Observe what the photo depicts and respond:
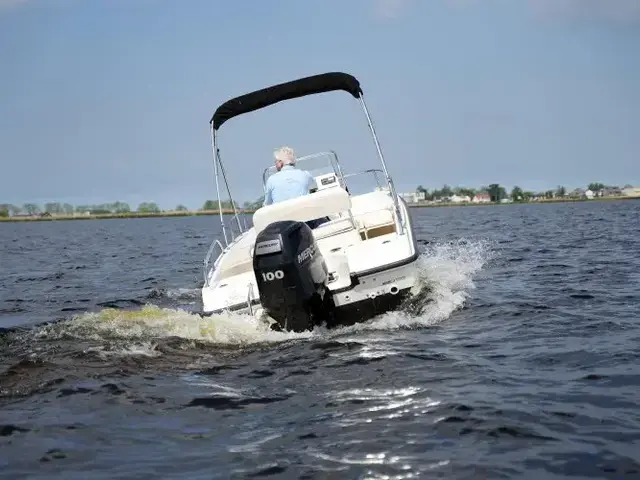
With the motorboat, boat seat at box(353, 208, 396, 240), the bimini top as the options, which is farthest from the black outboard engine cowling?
the bimini top

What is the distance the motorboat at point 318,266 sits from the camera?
23.2ft

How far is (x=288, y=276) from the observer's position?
699 centimetres

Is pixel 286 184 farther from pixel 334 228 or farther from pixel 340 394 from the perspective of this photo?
pixel 340 394

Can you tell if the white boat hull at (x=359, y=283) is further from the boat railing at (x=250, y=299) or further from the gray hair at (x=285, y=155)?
the gray hair at (x=285, y=155)

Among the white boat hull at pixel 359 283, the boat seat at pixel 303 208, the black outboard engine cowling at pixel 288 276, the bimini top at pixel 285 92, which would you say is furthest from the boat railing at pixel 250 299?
the bimini top at pixel 285 92

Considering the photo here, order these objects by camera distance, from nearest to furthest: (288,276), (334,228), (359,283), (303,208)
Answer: (288,276) → (359,283) → (303,208) → (334,228)

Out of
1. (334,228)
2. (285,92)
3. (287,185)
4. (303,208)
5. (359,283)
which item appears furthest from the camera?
(285,92)

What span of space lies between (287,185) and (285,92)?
2.00 m

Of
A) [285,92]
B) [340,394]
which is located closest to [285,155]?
[285,92]

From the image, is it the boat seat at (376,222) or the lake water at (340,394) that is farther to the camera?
the boat seat at (376,222)

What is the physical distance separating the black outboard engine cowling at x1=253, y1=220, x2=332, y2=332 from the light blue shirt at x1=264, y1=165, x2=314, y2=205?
7.40 ft

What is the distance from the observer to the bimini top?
10.8 metres

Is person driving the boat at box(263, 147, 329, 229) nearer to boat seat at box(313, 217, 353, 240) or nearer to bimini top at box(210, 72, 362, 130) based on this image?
boat seat at box(313, 217, 353, 240)

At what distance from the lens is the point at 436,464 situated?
159 inches
